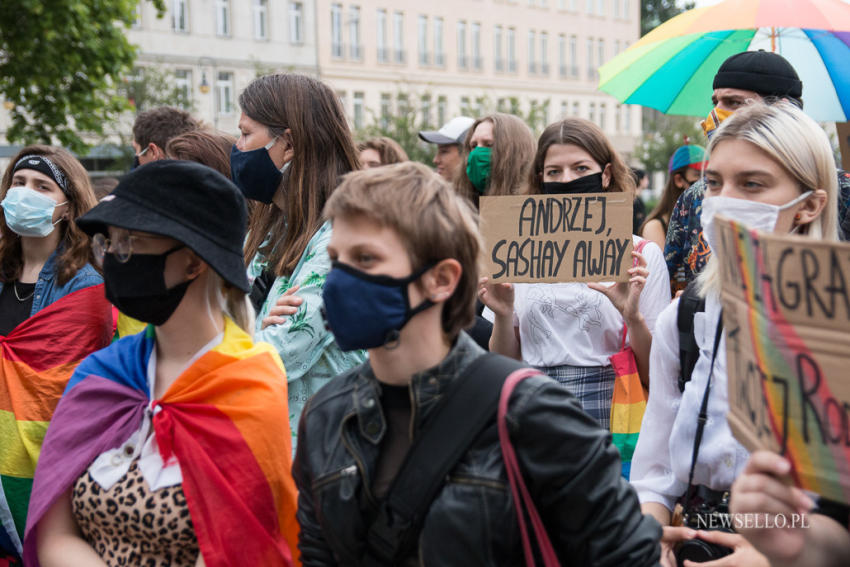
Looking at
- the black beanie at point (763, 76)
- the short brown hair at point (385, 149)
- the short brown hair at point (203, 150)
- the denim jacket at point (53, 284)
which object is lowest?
the denim jacket at point (53, 284)

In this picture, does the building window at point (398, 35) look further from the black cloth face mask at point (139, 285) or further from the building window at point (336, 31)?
the black cloth face mask at point (139, 285)

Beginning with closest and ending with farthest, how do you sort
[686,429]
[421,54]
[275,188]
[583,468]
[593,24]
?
[583,468], [686,429], [275,188], [421,54], [593,24]

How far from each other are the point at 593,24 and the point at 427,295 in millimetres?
64597

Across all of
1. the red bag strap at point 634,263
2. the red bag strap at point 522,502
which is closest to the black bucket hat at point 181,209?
the red bag strap at point 522,502

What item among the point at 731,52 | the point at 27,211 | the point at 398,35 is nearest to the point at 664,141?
the point at 398,35

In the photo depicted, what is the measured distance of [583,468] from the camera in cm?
206

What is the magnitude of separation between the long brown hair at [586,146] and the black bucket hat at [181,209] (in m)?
2.05

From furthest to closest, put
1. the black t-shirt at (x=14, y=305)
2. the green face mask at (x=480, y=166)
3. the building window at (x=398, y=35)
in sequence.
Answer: the building window at (x=398, y=35) → the green face mask at (x=480, y=166) → the black t-shirt at (x=14, y=305)

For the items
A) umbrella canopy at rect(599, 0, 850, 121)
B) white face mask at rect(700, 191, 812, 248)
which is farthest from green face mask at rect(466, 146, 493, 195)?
white face mask at rect(700, 191, 812, 248)

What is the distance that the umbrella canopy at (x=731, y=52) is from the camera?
469 cm

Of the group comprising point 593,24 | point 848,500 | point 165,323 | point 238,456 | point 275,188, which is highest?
point 593,24

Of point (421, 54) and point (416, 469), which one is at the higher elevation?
point (421, 54)

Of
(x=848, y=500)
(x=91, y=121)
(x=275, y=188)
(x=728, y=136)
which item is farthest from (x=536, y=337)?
(x=91, y=121)

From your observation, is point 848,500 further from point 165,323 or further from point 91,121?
point 91,121
